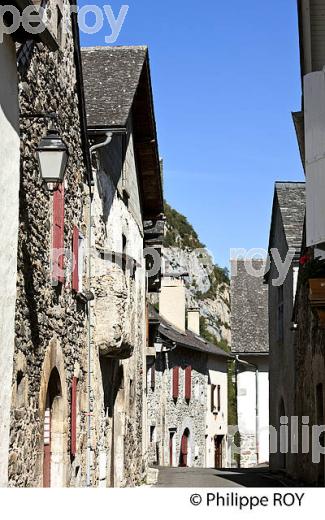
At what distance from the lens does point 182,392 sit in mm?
32625

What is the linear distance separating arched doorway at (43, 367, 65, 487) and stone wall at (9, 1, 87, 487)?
0.06 m

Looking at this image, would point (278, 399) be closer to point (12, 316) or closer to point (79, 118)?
point (79, 118)

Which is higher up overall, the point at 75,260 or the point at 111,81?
the point at 111,81

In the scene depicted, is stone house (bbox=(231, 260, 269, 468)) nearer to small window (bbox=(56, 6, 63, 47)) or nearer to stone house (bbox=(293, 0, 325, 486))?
stone house (bbox=(293, 0, 325, 486))

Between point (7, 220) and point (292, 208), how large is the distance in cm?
1355

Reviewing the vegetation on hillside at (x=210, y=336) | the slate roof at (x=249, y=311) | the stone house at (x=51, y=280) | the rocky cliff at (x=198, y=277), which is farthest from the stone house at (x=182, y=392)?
the rocky cliff at (x=198, y=277)

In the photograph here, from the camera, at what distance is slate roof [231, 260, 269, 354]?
2959cm

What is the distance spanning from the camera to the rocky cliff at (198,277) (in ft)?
222

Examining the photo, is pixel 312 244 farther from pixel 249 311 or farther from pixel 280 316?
pixel 249 311

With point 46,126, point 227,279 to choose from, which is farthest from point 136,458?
point 227,279

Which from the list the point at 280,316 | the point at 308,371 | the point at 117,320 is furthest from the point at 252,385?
the point at 117,320

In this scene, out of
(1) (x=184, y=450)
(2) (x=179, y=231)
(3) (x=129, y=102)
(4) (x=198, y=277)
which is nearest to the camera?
(3) (x=129, y=102)

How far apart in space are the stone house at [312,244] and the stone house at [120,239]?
282cm

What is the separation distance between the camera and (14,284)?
835 centimetres
